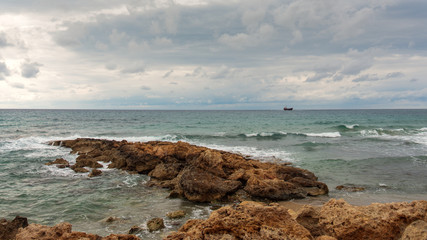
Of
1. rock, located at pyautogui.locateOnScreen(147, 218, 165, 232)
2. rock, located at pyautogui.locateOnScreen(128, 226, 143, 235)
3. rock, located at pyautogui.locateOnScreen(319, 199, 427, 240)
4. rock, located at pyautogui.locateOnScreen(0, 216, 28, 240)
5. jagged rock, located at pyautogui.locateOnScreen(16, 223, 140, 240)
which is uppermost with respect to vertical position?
rock, located at pyautogui.locateOnScreen(319, 199, 427, 240)

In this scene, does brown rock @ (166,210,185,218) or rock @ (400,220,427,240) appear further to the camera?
brown rock @ (166,210,185,218)

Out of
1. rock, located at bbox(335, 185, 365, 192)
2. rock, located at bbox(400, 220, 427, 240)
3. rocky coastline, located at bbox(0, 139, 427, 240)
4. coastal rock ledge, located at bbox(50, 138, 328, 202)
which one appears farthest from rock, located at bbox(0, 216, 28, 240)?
rock, located at bbox(335, 185, 365, 192)

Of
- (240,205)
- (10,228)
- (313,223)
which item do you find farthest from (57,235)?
(313,223)

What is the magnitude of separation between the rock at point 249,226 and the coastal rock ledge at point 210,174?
254 inches

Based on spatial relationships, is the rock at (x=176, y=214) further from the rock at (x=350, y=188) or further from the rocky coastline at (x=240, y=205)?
the rock at (x=350, y=188)

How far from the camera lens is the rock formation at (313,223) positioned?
181 inches

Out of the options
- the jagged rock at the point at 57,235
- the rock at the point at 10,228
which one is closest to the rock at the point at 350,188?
the jagged rock at the point at 57,235

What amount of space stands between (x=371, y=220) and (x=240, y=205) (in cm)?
274

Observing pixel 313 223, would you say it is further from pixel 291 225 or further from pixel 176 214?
pixel 176 214

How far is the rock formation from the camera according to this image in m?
4.61

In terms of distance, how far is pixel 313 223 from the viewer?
604 cm

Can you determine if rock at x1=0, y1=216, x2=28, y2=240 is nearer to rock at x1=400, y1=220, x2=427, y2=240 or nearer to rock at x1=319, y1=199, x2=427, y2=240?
rock at x1=319, y1=199, x2=427, y2=240

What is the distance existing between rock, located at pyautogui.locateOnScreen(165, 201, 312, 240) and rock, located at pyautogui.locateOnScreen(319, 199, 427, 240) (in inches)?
54.6

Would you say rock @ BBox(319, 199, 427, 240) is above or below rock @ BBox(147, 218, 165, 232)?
above
